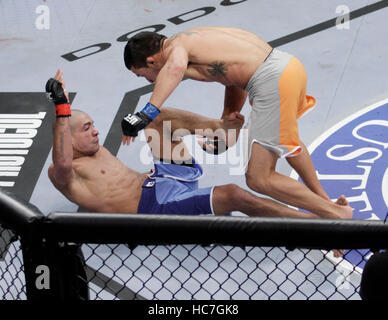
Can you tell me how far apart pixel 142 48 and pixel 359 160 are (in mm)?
1832

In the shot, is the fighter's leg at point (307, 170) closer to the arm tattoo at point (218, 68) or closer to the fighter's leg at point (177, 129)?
the fighter's leg at point (177, 129)

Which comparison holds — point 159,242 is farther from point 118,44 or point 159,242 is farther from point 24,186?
point 118,44

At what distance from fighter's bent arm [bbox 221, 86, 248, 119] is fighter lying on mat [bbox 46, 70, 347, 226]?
43 cm

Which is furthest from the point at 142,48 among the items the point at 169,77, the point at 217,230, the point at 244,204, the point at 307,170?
the point at 217,230

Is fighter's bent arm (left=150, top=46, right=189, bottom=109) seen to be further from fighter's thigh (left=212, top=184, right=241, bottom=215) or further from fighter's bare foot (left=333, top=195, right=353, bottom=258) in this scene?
fighter's bare foot (left=333, top=195, right=353, bottom=258)

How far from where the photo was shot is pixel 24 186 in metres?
5.11

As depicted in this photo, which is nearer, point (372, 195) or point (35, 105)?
point (372, 195)

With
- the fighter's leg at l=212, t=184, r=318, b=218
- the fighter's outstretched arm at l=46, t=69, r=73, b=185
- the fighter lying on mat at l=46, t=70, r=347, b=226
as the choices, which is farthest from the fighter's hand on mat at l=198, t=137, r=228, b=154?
the fighter's outstretched arm at l=46, t=69, r=73, b=185

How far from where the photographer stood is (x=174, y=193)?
4.48 metres

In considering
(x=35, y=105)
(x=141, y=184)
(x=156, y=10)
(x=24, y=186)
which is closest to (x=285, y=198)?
(x=141, y=184)

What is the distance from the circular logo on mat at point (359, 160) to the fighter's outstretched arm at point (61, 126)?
1.69m
